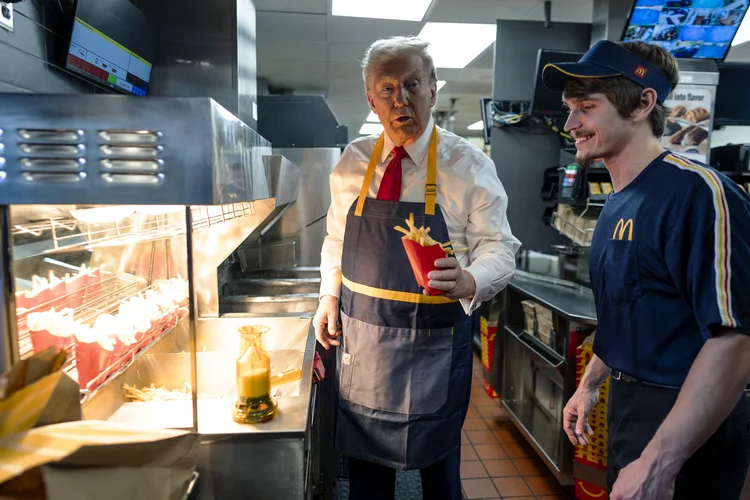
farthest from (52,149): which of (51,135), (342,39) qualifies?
(342,39)

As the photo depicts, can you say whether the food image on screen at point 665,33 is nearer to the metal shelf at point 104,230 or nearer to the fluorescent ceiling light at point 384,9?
the fluorescent ceiling light at point 384,9

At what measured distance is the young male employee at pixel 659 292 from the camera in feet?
3.39

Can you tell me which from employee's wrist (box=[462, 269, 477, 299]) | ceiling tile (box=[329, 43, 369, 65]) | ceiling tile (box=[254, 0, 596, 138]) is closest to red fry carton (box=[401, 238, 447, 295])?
employee's wrist (box=[462, 269, 477, 299])

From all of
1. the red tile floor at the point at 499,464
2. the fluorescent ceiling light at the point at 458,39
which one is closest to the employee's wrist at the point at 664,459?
the red tile floor at the point at 499,464

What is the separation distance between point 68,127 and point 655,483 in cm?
A: 137

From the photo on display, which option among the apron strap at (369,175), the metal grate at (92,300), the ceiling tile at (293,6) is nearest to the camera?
the metal grate at (92,300)

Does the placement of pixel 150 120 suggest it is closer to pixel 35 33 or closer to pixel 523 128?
pixel 35 33

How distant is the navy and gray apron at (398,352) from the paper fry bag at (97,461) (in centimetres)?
79

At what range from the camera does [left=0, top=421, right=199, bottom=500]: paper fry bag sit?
2.00 ft

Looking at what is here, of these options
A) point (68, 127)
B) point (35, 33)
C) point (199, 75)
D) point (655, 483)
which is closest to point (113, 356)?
point (68, 127)

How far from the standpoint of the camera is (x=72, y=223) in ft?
3.94

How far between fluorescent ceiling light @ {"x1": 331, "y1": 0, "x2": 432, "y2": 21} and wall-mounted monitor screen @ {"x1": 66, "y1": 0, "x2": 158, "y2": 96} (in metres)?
2.15

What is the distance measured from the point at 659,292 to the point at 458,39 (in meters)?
4.61

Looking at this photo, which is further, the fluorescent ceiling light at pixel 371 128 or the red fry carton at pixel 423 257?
the fluorescent ceiling light at pixel 371 128
